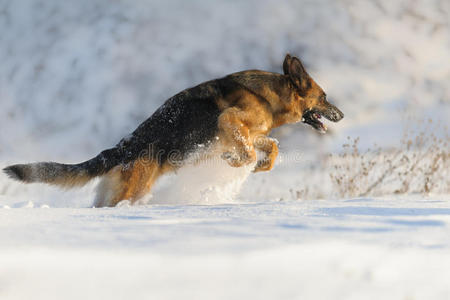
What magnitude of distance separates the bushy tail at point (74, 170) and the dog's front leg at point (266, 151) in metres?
1.59

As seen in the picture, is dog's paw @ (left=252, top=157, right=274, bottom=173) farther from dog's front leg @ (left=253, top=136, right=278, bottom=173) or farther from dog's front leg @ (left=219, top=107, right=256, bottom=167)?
dog's front leg @ (left=219, top=107, right=256, bottom=167)

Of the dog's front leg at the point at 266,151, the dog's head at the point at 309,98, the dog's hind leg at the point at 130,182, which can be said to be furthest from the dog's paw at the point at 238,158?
the dog's head at the point at 309,98


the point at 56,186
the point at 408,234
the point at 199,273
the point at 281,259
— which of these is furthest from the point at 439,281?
the point at 56,186

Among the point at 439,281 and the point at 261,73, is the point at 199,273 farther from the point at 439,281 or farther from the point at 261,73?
the point at 261,73

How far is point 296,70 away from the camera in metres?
→ 5.35

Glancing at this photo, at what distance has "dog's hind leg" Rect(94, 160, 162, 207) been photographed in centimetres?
485

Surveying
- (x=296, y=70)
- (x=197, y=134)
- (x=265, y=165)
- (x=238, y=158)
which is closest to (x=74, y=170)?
(x=197, y=134)

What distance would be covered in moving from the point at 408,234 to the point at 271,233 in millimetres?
722

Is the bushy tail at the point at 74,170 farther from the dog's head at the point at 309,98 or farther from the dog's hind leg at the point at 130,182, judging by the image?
the dog's head at the point at 309,98

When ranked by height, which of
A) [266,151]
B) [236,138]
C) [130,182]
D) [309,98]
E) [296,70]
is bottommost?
[130,182]

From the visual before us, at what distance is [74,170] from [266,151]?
218 centimetres

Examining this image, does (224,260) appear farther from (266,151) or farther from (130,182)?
(266,151)

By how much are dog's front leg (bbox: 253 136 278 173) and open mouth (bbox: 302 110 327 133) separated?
24.0 inches

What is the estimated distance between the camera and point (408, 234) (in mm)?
2336
